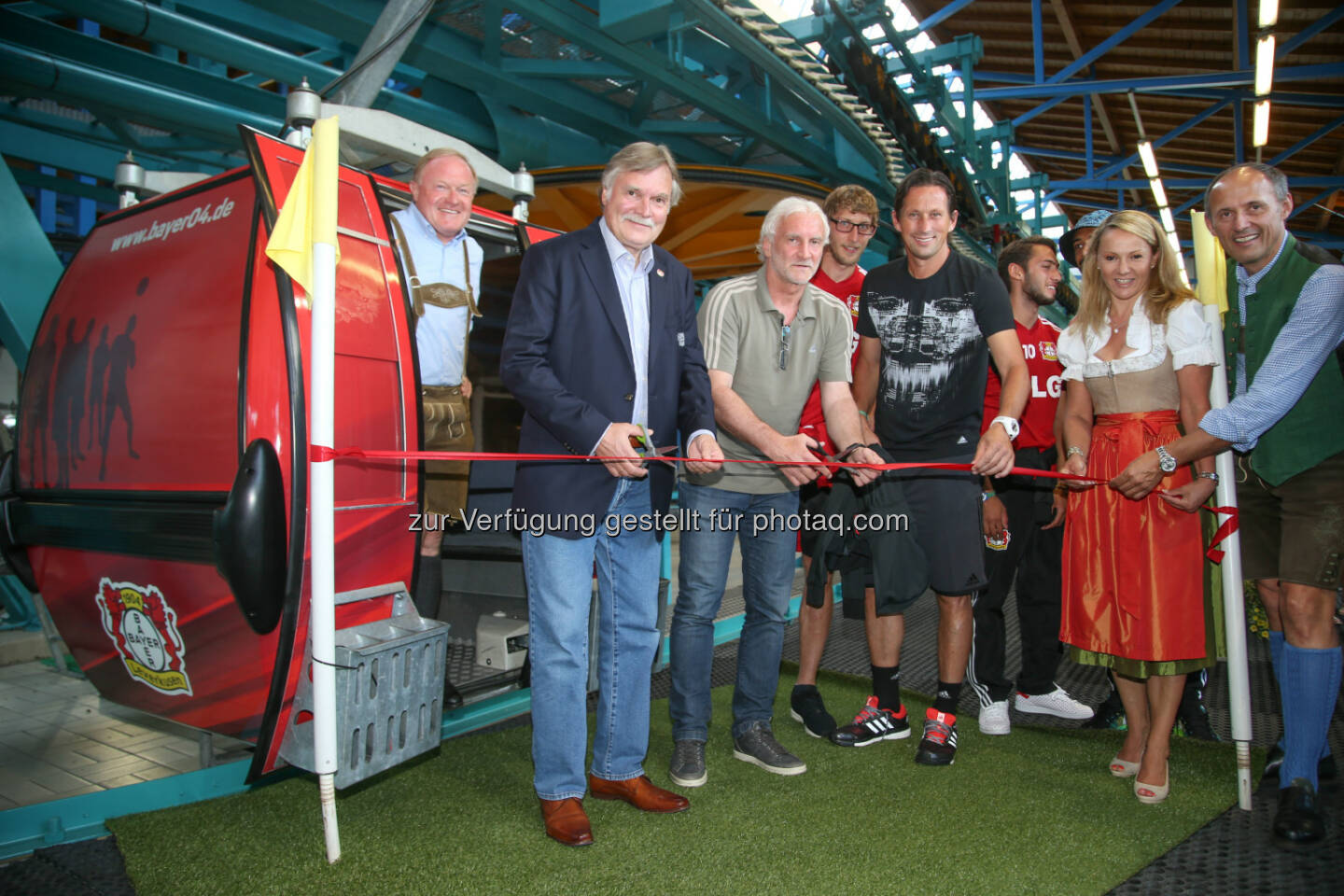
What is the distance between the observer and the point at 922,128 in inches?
255

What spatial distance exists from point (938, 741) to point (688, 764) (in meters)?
0.82

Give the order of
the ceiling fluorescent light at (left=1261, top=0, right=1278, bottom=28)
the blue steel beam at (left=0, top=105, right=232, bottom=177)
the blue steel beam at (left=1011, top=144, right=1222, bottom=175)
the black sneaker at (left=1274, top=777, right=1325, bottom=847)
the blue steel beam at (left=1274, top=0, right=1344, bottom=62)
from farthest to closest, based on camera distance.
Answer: the blue steel beam at (left=1011, top=144, right=1222, bottom=175)
the blue steel beam at (left=1274, top=0, right=1344, bottom=62)
the ceiling fluorescent light at (left=1261, top=0, right=1278, bottom=28)
the blue steel beam at (left=0, top=105, right=232, bottom=177)
the black sneaker at (left=1274, top=777, right=1325, bottom=847)

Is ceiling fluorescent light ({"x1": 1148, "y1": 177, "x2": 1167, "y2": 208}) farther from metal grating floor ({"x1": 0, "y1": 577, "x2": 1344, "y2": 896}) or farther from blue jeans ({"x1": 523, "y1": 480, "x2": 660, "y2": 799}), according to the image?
blue jeans ({"x1": 523, "y1": 480, "x2": 660, "y2": 799})

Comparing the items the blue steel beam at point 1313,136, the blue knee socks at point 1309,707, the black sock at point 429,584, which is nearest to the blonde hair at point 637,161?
the black sock at point 429,584

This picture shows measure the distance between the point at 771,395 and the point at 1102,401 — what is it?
0.98m

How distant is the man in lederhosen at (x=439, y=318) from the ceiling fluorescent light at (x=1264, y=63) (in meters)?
8.33

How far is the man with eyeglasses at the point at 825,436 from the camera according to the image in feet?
9.41

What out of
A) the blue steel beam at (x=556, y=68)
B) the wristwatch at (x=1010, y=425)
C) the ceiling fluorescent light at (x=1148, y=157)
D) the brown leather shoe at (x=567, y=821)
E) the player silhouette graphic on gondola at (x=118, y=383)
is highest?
the ceiling fluorescent light at (x=1148, y=157)

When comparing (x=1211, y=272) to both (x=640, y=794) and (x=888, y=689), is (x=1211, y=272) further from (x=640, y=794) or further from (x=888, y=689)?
(x=640, y=794)

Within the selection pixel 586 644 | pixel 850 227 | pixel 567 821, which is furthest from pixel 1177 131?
pixel 567 821

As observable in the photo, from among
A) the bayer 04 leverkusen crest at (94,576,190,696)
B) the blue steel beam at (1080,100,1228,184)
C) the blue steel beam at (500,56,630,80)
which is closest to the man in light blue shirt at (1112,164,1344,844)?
→ the bayer 04 leverkusen crest at (94,576,190,696)

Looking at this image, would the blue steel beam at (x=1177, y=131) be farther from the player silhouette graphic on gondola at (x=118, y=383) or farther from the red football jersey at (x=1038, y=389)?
the player silhouette graphic on gondola at (x=118, y=383)

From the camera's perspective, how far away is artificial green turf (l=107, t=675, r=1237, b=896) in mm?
1834

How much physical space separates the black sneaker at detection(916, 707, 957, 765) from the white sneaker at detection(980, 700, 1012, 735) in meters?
0.29
